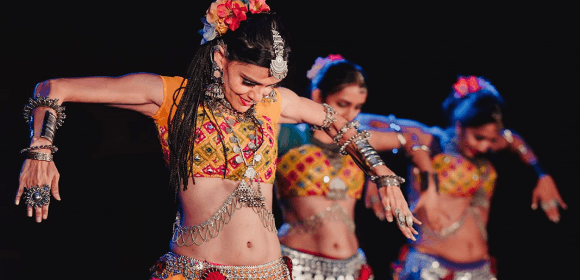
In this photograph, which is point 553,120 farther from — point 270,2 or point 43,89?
point 43,89

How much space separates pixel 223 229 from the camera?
6.15 ft

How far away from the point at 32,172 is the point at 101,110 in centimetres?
149

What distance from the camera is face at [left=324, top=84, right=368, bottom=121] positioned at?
10.3ft

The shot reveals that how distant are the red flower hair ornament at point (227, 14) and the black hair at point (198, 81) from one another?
19 millimetres

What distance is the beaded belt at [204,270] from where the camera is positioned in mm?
1815

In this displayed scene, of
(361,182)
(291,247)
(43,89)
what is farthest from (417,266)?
(43,89)

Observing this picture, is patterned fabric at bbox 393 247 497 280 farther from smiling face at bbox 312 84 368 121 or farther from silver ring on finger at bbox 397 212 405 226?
silver ring on finger at bbox 397 212 405 226

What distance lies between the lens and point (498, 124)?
375 cm

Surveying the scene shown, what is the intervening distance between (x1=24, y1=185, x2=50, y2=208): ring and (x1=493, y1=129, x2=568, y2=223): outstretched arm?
9.90ft

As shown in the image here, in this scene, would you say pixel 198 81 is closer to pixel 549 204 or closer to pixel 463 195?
pixel 463 195

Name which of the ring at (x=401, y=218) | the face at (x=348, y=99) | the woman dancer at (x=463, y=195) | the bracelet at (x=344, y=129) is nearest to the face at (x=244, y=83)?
the bracelet at (x=344, y=129)

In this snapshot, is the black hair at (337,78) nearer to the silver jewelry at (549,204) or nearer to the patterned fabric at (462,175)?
the patterned fabric at (462,175)

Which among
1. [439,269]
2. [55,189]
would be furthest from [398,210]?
[439,269]

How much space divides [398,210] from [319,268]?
0.98m
